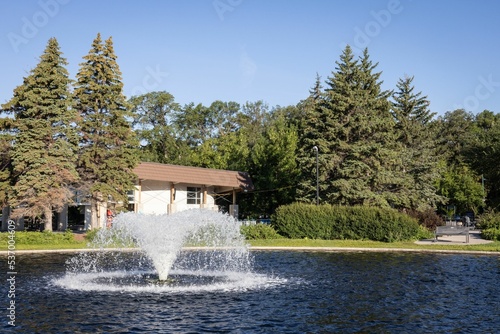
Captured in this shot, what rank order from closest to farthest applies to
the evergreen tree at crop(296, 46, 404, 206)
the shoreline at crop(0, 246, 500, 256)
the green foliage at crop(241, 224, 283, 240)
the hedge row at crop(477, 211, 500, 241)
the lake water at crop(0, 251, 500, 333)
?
the lake water at crop(0, 251, 500, 333) < the shoreline at crop(0, 246, 500, 256) < the hedge row at crop(477, 211, 500, 241) < the green foliage at crop(241, 224, 283, 240) < the evergreen tree at crop(296, 46, 404, 206)

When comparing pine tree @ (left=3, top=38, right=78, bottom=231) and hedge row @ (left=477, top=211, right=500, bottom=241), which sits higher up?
pine tree @ (left=3, top=38, right=78, bottom=231)

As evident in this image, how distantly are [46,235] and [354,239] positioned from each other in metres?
19.1

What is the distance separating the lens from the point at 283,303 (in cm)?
1438

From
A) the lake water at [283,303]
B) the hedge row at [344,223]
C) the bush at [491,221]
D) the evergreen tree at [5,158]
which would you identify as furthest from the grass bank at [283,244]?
the lake water at [283,303]

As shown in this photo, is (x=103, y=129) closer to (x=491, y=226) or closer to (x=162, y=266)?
(x=162, y=266)

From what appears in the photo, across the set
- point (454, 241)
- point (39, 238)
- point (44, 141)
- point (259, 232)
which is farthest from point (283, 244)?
point (44, 141)

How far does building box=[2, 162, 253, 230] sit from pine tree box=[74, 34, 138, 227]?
3973mm

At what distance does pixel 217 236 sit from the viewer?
31641mm

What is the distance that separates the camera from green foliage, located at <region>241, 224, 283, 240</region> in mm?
33875

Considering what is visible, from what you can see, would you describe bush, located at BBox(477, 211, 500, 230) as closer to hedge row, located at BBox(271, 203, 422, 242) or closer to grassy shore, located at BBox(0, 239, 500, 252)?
grassy shore, located at BBox(0, 239, 500, 252)

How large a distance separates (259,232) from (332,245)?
18.3 feet

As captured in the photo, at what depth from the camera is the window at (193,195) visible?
5059 centimetres

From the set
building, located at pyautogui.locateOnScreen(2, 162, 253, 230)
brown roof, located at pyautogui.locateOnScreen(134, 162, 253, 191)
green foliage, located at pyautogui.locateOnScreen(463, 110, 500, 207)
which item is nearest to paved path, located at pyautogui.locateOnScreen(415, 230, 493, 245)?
green foliage, located at pyautogui.locateOnScreen(463, 110, 500, 207)

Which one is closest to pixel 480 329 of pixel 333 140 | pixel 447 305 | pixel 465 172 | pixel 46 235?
pixel 447 305
